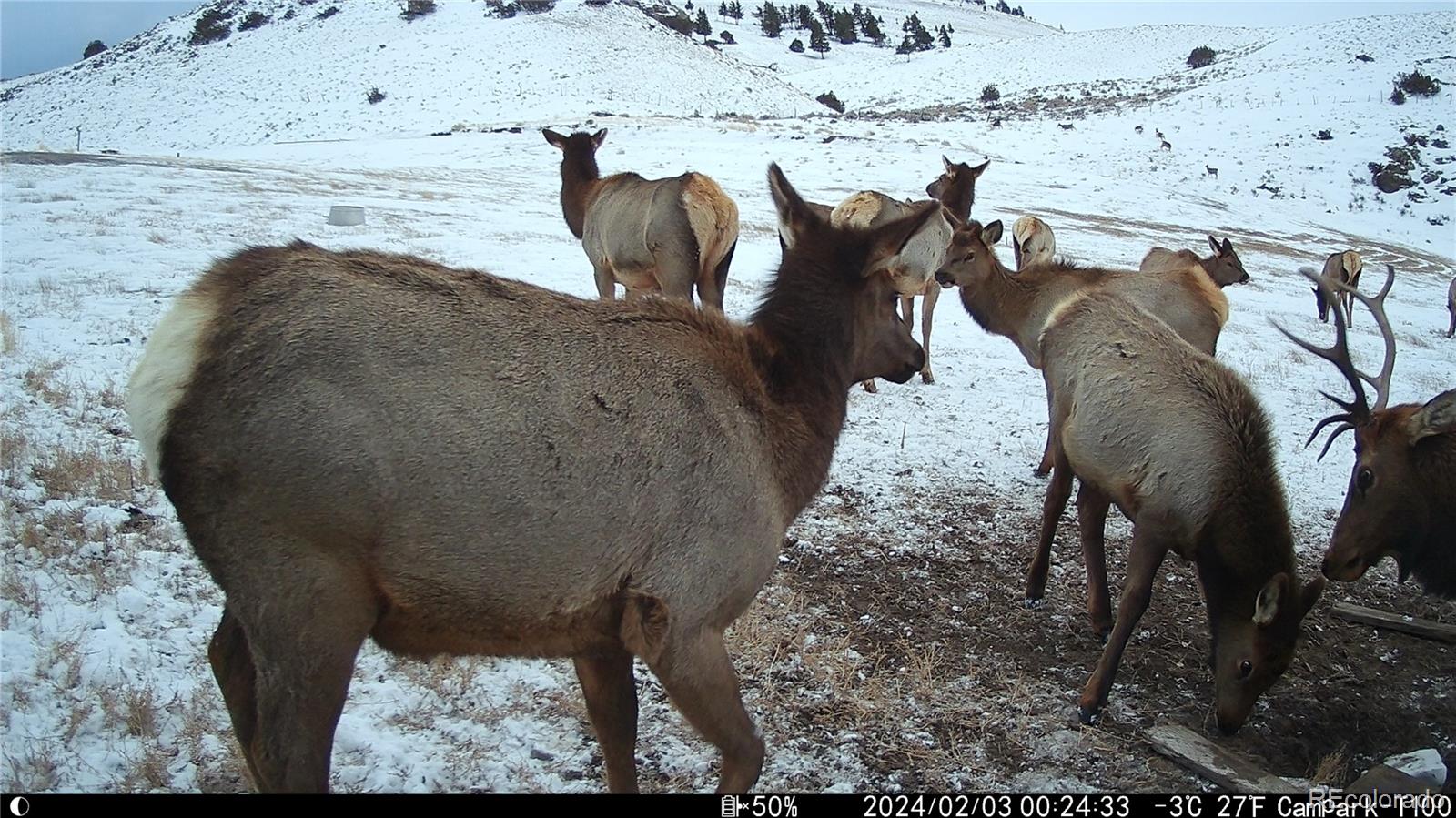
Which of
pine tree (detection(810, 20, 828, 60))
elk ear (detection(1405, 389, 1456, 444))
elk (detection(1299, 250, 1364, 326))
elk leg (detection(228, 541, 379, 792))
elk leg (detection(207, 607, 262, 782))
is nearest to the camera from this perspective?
elk leg (detection(228, 541, 379, 792))

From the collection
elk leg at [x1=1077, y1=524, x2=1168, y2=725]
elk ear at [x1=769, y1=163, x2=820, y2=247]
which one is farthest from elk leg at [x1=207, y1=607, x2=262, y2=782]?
elk leg at [x1=1077, y1=524, x2=1168, y2=725]

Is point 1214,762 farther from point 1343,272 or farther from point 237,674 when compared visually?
point 1343,272

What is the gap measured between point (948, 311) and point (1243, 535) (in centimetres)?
973

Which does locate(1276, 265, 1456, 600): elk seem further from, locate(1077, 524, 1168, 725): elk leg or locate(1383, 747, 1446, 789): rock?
locate(1077, 524, 1168, 725): elk leg

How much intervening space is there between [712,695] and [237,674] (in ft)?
5.47

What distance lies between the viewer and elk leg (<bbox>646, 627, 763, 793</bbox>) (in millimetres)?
3195

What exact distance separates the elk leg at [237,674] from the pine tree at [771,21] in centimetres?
7497

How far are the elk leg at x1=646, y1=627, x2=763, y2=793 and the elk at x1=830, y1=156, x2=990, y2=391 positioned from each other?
6.21ft

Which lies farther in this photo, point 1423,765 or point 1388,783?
point 1423,765

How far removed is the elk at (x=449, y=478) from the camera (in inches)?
110

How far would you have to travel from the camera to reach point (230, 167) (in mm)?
22203

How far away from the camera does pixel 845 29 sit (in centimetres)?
7419

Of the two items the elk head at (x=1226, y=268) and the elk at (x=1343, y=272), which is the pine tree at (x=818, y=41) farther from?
the elk head at (x=1226, y=268)

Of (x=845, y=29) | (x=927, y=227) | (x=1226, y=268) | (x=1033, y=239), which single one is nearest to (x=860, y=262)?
(x=927, y=227)
